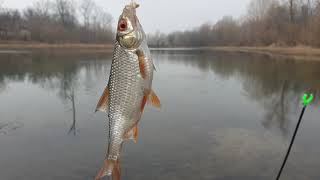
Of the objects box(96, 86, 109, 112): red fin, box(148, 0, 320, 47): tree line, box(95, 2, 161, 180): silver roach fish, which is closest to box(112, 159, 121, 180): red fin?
box(95, 2, 161, 180): silver roach fish

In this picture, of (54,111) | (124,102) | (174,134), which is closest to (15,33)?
(54,111)

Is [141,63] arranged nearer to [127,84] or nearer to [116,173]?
[127,84]

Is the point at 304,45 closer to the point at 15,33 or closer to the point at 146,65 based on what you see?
the point at 146,65

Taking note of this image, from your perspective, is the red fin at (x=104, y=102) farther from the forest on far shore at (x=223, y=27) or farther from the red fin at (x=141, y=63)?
the forest on far shore at (x=223, y=27)

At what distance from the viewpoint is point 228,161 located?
8234 mm

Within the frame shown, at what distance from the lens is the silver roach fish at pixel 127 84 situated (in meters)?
2.13

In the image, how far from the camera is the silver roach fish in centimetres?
213

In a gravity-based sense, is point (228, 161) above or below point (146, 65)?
below

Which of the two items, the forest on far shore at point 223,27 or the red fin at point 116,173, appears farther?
the forest on far shore at point 223,27

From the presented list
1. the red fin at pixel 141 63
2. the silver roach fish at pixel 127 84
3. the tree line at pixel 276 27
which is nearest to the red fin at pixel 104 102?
the silver roach fish at pixel 127 84

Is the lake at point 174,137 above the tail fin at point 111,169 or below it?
below

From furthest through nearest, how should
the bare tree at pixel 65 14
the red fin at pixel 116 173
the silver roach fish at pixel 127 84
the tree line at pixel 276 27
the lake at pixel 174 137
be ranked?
the bare tree at pixel 65 14, the tree line at pixel 276 27, the lake at pixel 174 137, the red fin at pixel 116 173, the silver roach fish at pixel 127 84

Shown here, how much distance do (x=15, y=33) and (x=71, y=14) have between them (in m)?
32.4

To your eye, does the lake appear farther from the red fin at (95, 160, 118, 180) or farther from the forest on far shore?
the forest on far shore
